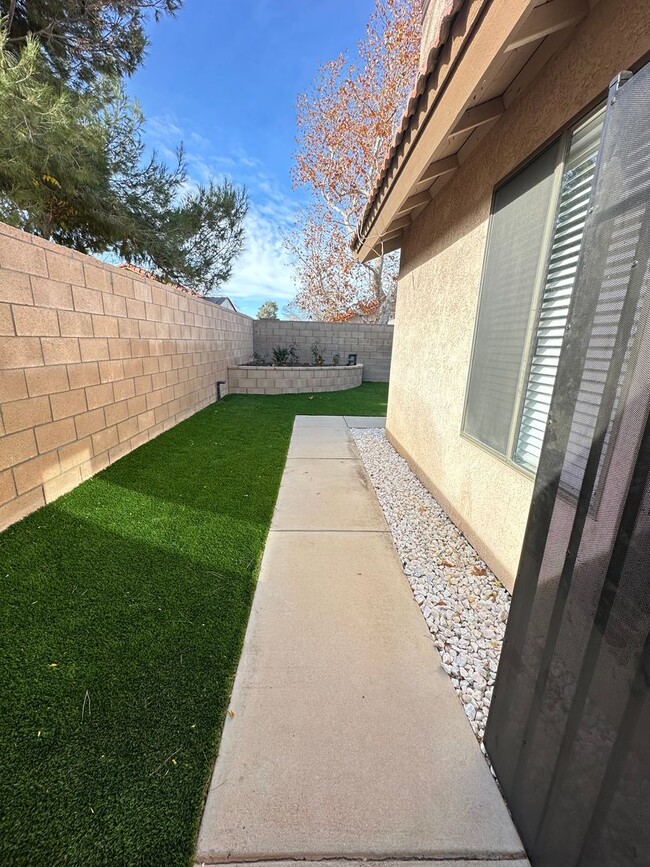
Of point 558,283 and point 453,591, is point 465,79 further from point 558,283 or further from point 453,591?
point 453,591

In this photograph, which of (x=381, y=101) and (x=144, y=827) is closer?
(x=144, y=827)

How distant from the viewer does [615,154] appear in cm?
87

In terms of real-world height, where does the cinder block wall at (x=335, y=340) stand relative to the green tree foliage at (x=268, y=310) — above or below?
below

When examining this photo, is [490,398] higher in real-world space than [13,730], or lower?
higher

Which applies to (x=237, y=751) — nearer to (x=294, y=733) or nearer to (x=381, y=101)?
(x=294, y=733)

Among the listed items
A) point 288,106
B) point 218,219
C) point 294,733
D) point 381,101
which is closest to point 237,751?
point 294,733

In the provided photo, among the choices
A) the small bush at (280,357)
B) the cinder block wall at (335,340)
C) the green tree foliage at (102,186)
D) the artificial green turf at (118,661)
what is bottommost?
the artificial green turf at (118,661)

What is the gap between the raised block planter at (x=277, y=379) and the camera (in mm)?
9859

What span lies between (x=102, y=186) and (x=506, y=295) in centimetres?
887

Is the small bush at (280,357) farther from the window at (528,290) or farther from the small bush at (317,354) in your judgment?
the window at (528,290)

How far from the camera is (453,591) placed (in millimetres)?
2424

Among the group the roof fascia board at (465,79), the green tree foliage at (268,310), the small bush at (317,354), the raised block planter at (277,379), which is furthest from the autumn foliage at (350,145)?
the green tree foliage at (268,310)

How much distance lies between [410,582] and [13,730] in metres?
2.17

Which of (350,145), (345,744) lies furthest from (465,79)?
(350,145)
